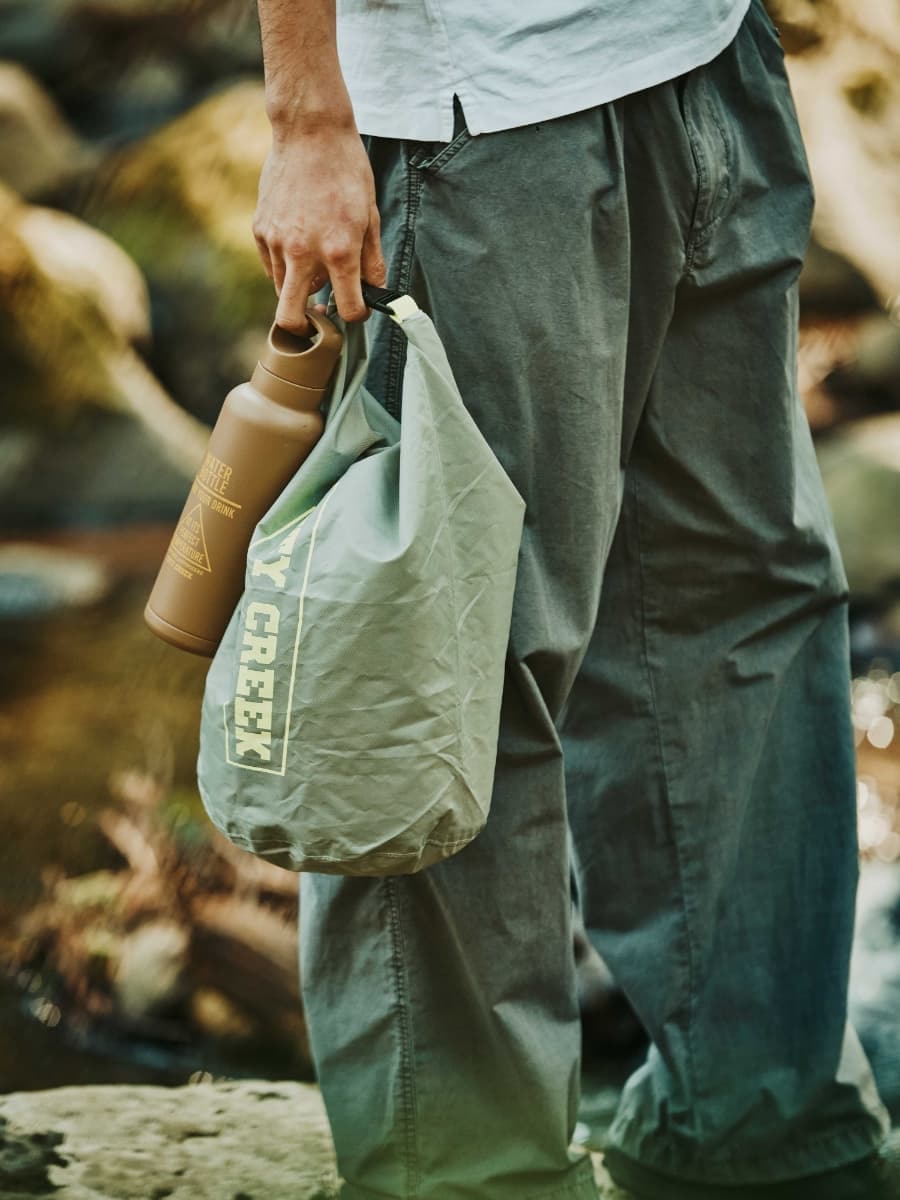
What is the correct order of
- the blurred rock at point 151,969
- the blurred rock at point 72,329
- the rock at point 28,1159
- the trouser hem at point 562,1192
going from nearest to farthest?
the trouser hem at point 562,1192, the rock at point 28,1159, the blurred rock at point 151,969, the blurred rock at point 72,329

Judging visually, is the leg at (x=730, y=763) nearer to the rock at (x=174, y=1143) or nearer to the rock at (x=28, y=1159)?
the rock at (x=174, y=1143)

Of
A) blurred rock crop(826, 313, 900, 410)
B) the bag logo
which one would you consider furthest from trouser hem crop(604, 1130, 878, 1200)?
blurred rock crop(826, 313, 900, 410)

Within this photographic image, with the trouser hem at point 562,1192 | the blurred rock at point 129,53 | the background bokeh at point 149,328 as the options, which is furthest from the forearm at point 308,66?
the blurred rock at point 129,53

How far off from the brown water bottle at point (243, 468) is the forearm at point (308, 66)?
148 millimetres

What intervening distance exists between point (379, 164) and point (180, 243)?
2.50m

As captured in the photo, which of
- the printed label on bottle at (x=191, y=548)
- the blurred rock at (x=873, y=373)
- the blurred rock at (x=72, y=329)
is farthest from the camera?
the blurred rock at (x=873, y=373)

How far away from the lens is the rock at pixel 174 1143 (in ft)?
4.89

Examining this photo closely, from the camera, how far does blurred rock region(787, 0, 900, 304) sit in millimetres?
3730

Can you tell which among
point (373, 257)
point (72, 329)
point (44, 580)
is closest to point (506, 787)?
point (373, 257)

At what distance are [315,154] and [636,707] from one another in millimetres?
634

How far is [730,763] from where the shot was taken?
1.47m

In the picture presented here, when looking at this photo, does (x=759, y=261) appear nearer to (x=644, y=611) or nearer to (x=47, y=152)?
(x=644, y=611)

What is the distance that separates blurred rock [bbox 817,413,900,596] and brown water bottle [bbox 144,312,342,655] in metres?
2.44

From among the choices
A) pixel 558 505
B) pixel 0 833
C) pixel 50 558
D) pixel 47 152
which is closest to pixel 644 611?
pixel 558 505
